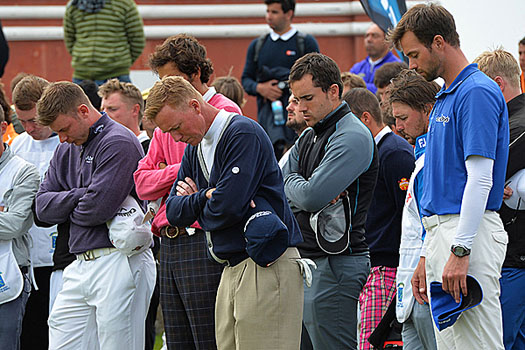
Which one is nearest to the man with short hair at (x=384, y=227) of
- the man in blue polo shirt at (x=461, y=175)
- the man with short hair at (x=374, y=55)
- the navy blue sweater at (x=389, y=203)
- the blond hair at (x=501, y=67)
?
the navy blue sweater at (x=389, y=203)

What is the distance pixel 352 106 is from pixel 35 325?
10.3 ft

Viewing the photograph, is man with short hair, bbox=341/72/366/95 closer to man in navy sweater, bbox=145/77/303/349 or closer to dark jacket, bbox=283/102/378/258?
dark jacket, bbox=283/102/378/258

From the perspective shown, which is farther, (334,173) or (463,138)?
(334,173)

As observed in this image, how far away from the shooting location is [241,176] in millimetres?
4207

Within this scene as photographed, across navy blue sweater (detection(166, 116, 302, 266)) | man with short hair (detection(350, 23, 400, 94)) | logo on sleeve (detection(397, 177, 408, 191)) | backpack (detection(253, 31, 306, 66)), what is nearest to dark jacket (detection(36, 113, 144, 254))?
navy blue sweater (detection(166, 116, 302, 266))

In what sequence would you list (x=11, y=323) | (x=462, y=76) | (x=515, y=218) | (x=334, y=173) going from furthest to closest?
(x=11, y=323) → (x=334, y=173) → (x=515, y=218) → (x=462, y=76)

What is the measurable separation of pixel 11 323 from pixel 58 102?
5.22ft

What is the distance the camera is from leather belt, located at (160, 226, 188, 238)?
4.93 metres

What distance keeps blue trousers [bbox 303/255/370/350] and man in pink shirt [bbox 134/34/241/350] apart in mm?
593

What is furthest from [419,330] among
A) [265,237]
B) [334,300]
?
[265,237]

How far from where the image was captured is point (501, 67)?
495cm

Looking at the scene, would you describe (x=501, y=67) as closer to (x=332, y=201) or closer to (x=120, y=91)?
(x=332, y=201)

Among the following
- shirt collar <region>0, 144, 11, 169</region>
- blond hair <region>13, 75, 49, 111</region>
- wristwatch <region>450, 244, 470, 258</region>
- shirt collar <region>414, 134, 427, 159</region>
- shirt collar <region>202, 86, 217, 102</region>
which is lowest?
wristwatch <region>450, 244, 470, 258</region>

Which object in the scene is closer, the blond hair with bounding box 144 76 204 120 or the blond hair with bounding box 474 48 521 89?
the blond hair with bounding box 144 76 204 120
